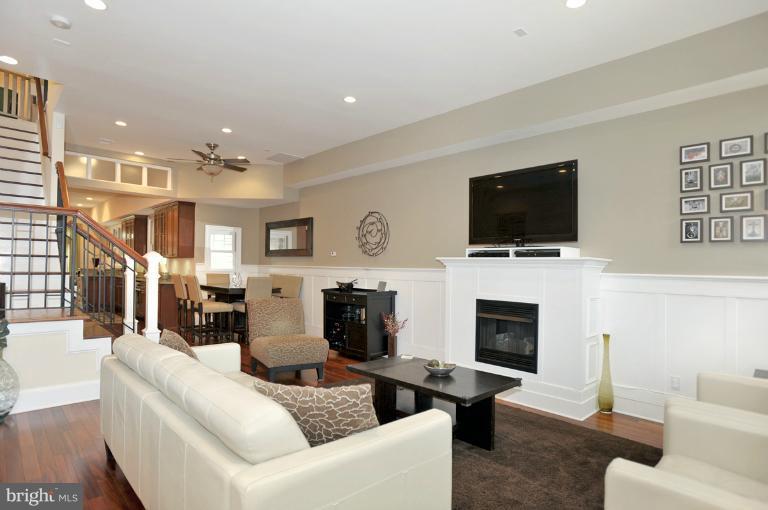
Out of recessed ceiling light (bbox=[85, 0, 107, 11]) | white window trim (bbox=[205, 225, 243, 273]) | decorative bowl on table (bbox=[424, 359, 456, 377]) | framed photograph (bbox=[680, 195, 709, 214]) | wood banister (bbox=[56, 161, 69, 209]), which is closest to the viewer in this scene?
recessed ceiling light (bbox=[85, 0, 107, 11])

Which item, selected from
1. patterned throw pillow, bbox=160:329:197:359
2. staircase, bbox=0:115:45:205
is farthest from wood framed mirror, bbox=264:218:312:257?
patterned throw pillow, bbox=160:329:197:359

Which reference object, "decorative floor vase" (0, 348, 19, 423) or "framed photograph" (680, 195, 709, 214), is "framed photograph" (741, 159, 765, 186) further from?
"decorative floor vase" (0, 348, 19, 423)

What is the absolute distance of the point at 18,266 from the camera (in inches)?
203

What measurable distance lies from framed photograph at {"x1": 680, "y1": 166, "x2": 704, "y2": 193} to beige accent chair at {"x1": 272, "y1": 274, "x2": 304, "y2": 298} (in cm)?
603

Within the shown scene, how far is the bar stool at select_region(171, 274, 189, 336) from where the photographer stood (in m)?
7.12

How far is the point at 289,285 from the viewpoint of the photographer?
7.91 meters

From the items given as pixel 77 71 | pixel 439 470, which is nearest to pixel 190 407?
pixel 439 470

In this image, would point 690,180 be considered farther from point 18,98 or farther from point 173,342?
point 18,98

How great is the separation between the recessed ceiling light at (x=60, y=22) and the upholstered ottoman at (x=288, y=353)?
10.7 ft

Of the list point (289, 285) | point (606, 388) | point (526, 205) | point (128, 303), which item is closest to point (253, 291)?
point (289, 285)

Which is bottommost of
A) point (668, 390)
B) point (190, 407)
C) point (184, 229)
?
point (668, 390)

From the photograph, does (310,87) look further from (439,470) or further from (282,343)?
(439,470)

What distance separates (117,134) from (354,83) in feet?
13.8

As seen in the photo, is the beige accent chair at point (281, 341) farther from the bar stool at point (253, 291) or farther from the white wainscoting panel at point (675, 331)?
the white wainscoting panel at point (675, 331)
